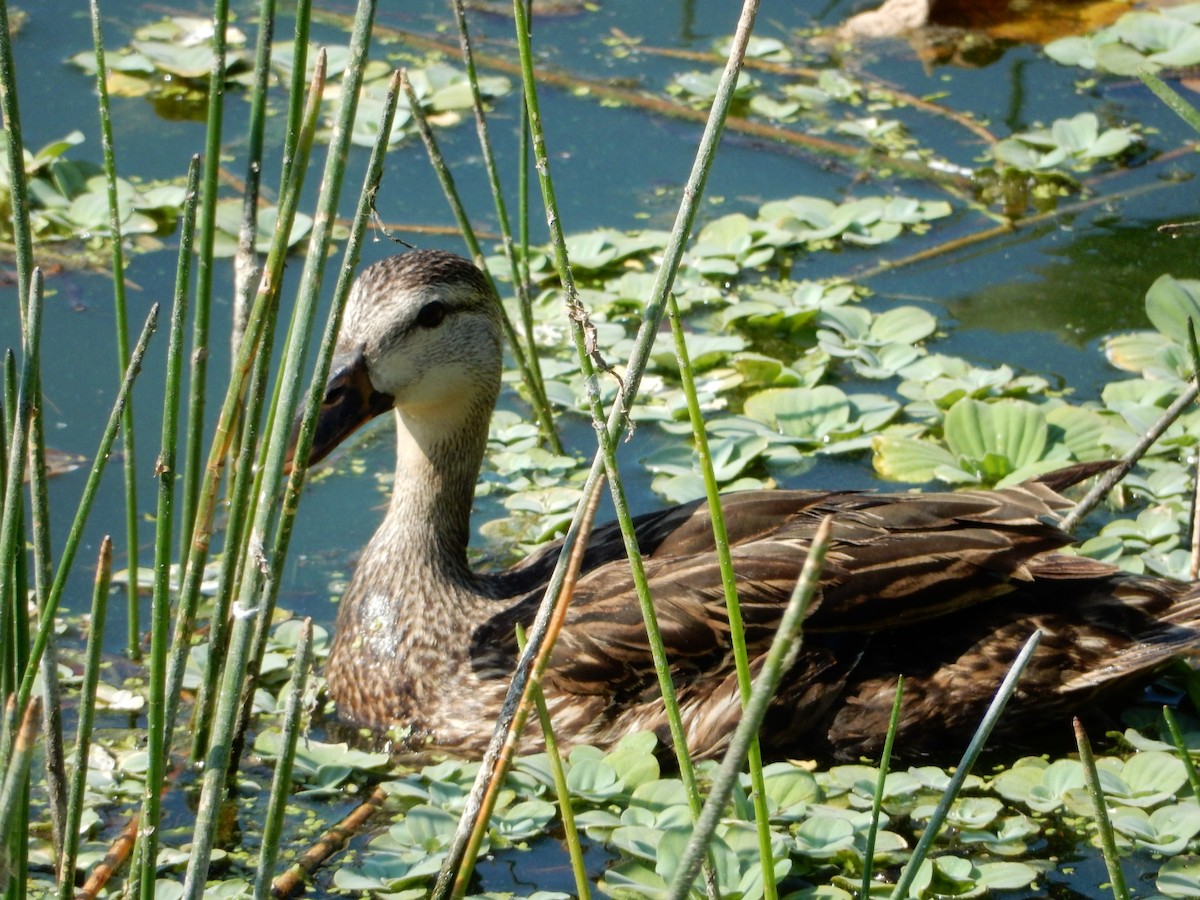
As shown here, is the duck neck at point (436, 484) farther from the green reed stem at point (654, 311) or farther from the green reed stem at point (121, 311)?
the green reed stem at point (654, 311)

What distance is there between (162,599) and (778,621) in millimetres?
1735

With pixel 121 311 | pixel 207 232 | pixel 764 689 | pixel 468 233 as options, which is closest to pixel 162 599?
pixel 207 232

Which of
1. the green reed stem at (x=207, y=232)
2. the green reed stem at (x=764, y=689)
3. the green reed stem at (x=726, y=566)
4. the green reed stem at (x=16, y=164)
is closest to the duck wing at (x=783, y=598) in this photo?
the green reed stem at (x=207, y=232)

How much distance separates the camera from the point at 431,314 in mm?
4895

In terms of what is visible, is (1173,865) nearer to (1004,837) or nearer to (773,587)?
(1004,837)

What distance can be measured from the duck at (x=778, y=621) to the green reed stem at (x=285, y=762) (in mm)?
1621

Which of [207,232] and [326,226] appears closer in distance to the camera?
[326,226]

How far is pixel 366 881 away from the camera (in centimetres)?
377

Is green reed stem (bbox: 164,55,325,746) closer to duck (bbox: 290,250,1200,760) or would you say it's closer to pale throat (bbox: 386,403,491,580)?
duck (bbox: 290,250,1200,760)

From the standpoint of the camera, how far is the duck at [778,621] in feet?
14.4

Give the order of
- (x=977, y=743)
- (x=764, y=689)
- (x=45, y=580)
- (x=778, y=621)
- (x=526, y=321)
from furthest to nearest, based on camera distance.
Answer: (x=526, y=321) < (x=778, y=621) < (x=45, y=580) < (x=977, y=743) < (x=764, y=689)

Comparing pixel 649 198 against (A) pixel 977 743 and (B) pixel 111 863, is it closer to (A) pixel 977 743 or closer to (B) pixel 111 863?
(B) pixel 111 863

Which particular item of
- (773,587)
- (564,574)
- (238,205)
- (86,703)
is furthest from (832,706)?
(238,205)

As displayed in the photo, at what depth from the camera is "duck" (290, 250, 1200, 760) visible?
172 inches
